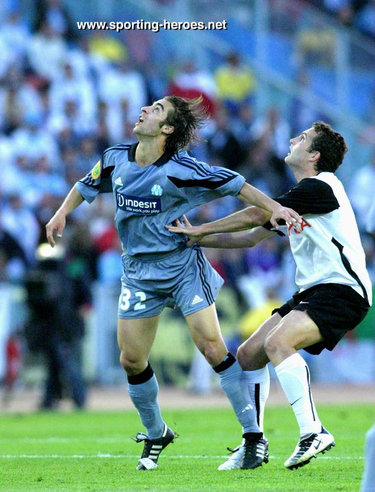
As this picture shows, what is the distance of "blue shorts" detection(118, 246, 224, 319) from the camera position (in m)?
7.95

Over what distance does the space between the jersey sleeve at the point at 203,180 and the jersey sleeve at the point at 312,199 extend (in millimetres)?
399

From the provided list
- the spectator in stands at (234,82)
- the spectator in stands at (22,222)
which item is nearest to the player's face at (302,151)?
the spectator in stands at (22,222)

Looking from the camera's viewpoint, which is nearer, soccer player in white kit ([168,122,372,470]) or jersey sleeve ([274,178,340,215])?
soccer player in white kit ([168,122,372,470])

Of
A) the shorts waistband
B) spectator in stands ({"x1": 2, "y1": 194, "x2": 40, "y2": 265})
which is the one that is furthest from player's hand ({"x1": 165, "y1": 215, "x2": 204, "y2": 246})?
spectator in stands ({"x1": 2, "y1": 194, "x2": 40, "y2": 265})

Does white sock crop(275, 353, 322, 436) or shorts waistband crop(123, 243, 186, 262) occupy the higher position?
shorts waistband crop(123, 243, 186, 262)

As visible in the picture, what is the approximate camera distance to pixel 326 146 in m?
7.91

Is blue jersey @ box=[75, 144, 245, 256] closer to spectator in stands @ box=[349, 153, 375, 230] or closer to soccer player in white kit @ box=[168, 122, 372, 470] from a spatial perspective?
→ soccer player in white kit @ box=[168, 122, 372, 470]

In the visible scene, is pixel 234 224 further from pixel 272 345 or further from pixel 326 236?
pixel 272 345

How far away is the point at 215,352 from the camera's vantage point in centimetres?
788

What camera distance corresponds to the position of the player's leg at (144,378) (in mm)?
7930

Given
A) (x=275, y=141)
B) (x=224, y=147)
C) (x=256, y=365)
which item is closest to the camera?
(x=256, y=365)

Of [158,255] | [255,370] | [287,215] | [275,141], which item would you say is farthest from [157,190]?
[275,141]

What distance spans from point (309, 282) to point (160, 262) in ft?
3.66

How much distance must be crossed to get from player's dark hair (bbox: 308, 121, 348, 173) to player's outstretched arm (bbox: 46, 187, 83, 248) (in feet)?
6.05
